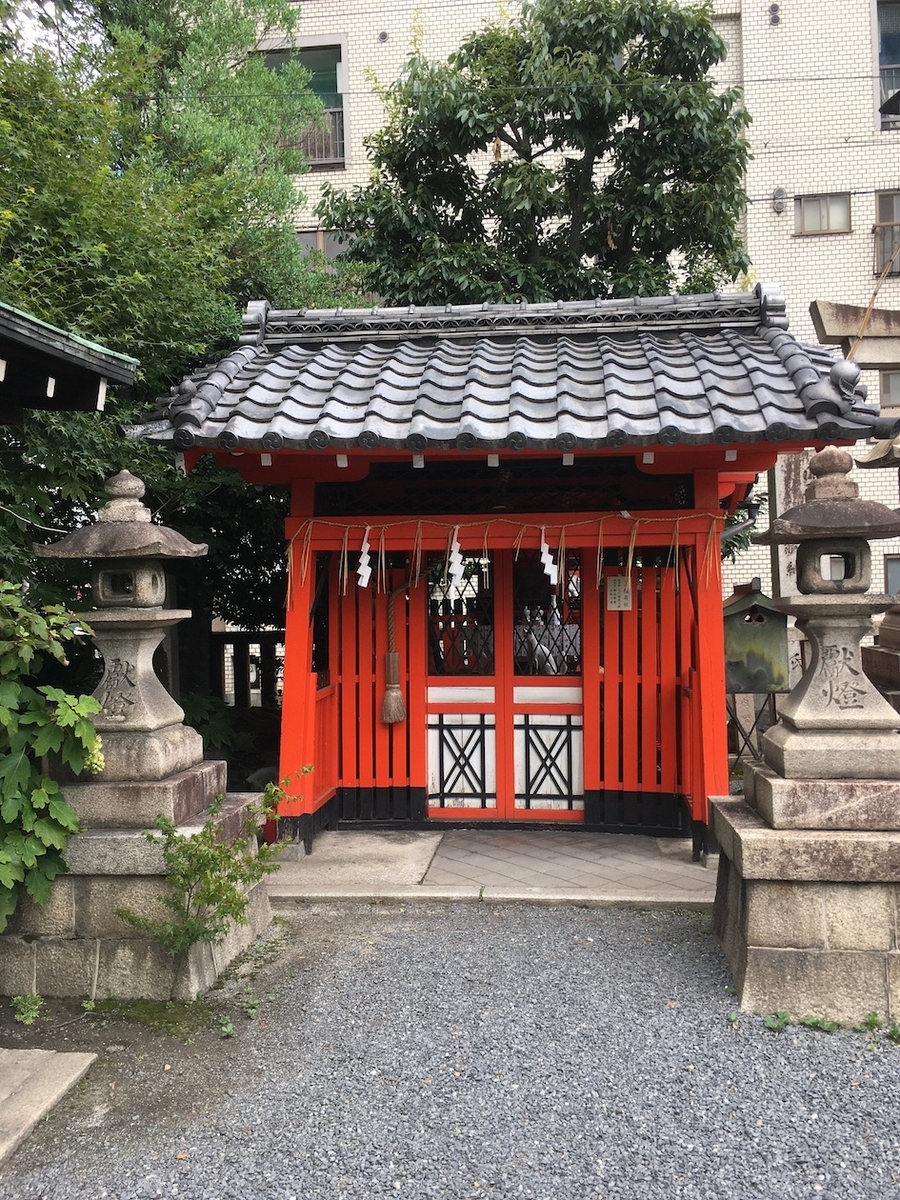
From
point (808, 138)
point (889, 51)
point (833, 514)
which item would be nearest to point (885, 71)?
point (889, 51)

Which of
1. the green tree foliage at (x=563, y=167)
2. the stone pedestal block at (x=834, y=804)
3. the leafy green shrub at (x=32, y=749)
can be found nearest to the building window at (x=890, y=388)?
the green tree foliage at (x=563, y=167)

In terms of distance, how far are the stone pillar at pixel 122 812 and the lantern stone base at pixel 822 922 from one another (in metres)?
2.94

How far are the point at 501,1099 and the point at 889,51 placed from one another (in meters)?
20.2

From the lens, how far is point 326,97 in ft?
58.6

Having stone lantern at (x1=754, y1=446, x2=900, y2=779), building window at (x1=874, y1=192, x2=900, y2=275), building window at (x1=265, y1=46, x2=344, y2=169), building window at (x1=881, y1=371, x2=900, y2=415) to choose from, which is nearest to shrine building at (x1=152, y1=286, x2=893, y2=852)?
stone lantern at (x1=754, y1=446, x2=900, y2=779)

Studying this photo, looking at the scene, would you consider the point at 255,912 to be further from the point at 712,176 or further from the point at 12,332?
the point at 712,176

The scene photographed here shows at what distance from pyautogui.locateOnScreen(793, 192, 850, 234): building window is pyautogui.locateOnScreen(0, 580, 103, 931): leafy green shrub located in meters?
17.0

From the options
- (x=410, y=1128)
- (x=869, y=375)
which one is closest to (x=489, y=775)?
(x=410, y=1128)

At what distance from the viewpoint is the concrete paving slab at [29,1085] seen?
10.9 ft

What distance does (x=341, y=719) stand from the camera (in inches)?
295

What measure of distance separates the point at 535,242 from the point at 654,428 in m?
6.99

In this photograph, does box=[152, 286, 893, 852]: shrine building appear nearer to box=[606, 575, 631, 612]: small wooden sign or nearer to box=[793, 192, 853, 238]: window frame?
box=[606, 575, 631, 612]: small wooden sign

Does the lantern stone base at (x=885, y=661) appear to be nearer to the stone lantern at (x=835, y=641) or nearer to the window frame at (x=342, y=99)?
the stone lantern at (x=835, y=641)

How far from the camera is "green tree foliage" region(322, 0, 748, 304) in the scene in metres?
10.5
